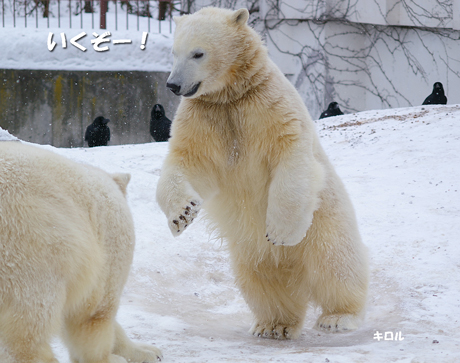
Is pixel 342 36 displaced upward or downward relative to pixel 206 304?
upward

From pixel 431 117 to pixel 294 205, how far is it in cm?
486

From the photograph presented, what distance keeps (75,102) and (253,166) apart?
325 inches

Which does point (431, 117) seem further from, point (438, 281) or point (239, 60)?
point (239, 60)

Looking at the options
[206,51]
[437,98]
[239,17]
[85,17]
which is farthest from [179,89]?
[85,17]

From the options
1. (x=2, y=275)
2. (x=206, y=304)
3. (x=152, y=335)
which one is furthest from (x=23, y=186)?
(x=206, y=304)

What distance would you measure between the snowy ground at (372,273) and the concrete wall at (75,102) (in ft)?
14.2

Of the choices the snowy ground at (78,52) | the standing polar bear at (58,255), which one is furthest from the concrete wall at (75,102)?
the standing polar bear at (58,255)

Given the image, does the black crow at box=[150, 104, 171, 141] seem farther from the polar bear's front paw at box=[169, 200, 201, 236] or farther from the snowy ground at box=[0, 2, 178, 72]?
the polar bear's front paw at box=[169, 200, 201, 236]

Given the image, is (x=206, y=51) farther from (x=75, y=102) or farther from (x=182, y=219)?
(x=75, y=102)

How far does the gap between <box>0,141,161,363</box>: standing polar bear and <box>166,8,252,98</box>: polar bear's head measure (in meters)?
0.73

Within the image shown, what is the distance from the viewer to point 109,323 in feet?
7.48

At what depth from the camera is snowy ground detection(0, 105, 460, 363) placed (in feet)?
9.18

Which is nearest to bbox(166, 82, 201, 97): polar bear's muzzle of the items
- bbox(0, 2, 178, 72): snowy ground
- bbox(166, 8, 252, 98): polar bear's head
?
bbox(166, 8, 252, 98): polar bear's head

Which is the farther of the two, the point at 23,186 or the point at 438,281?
the point at 438,281
